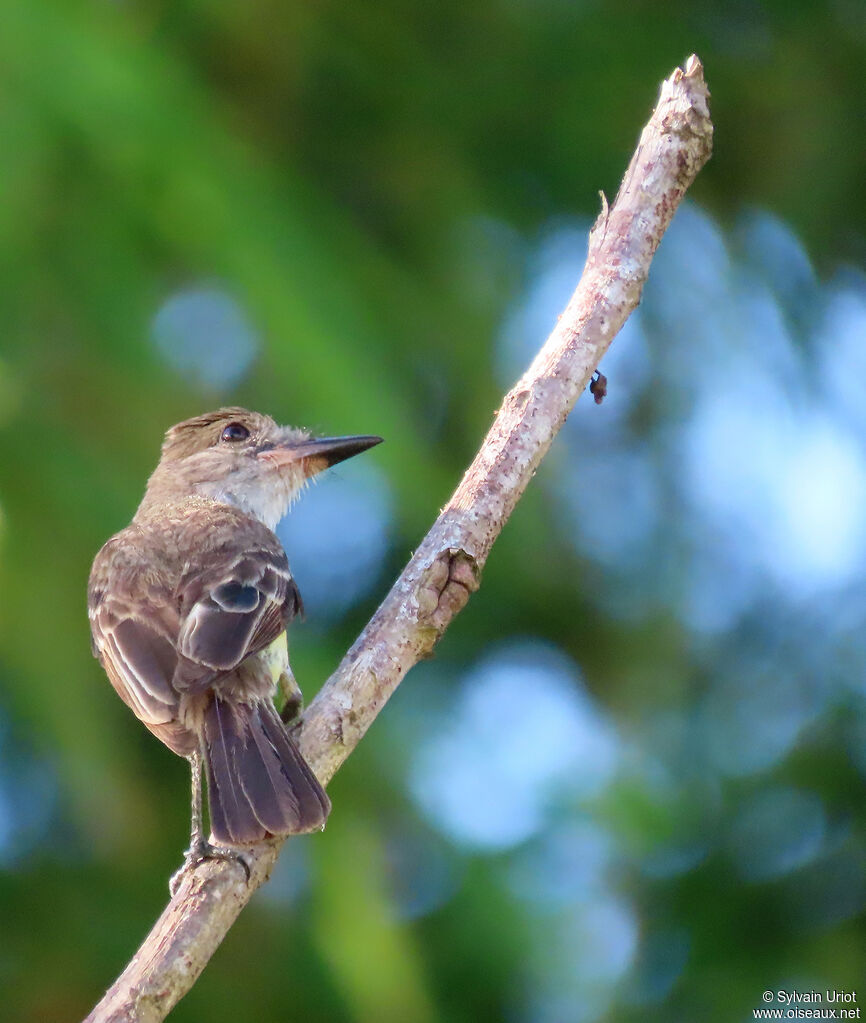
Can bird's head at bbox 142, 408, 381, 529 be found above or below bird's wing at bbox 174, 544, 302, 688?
above

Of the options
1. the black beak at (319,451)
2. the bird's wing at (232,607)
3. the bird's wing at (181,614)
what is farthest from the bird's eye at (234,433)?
the bird's wing at (232,607)

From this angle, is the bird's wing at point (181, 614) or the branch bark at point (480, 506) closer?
the branch bark at point (480, 506)

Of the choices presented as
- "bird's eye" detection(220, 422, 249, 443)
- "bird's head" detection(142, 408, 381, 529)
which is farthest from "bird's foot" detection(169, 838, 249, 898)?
"bird's eye" detection(220, 422, 249, 443)

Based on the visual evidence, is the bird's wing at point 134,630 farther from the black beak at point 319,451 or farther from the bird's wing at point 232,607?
the black beak at point 319,451

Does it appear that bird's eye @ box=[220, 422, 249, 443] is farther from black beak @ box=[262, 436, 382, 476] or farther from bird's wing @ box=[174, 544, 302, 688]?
bird's wing @ box=[174, 544, 302, 688]

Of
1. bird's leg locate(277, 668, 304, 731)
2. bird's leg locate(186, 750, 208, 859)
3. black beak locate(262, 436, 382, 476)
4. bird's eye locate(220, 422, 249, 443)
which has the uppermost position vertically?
bird's eye locate(220, 422, 249, 443)

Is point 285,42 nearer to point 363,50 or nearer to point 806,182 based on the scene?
point 363,50
